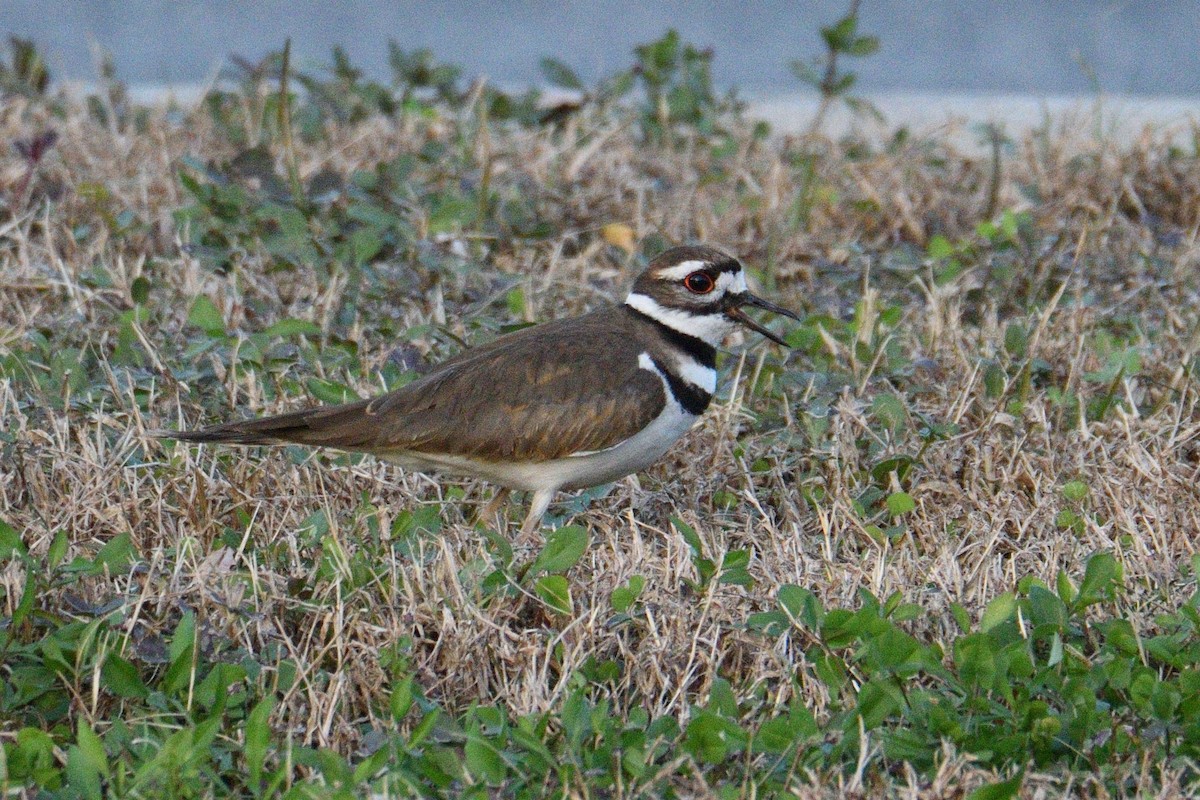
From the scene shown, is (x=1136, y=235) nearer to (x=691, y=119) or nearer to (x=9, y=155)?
(x=691, y=119)

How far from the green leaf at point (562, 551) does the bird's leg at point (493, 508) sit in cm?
71

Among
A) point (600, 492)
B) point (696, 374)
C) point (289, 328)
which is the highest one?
point (696, 374)

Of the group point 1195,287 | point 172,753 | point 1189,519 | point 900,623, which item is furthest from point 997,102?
point 172,753

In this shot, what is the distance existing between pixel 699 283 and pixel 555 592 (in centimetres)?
136

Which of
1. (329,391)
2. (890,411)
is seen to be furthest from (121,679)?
(890,411)

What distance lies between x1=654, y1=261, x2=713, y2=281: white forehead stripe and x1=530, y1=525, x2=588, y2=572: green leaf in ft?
3.67

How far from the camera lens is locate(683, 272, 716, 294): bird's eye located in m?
5.14

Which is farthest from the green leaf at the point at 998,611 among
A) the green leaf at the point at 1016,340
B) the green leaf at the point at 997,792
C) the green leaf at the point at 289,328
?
the green leaf at the point at 289,328

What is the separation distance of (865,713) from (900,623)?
0.52 metres

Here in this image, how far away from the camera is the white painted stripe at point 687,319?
5.15 m

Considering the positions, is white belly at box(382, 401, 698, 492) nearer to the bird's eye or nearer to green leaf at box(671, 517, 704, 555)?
green leaf at box(671, 517, 704, 555)

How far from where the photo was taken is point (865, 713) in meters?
3.60

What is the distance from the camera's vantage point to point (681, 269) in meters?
5.13

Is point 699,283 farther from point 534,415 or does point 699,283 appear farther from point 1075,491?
point 1075,491
